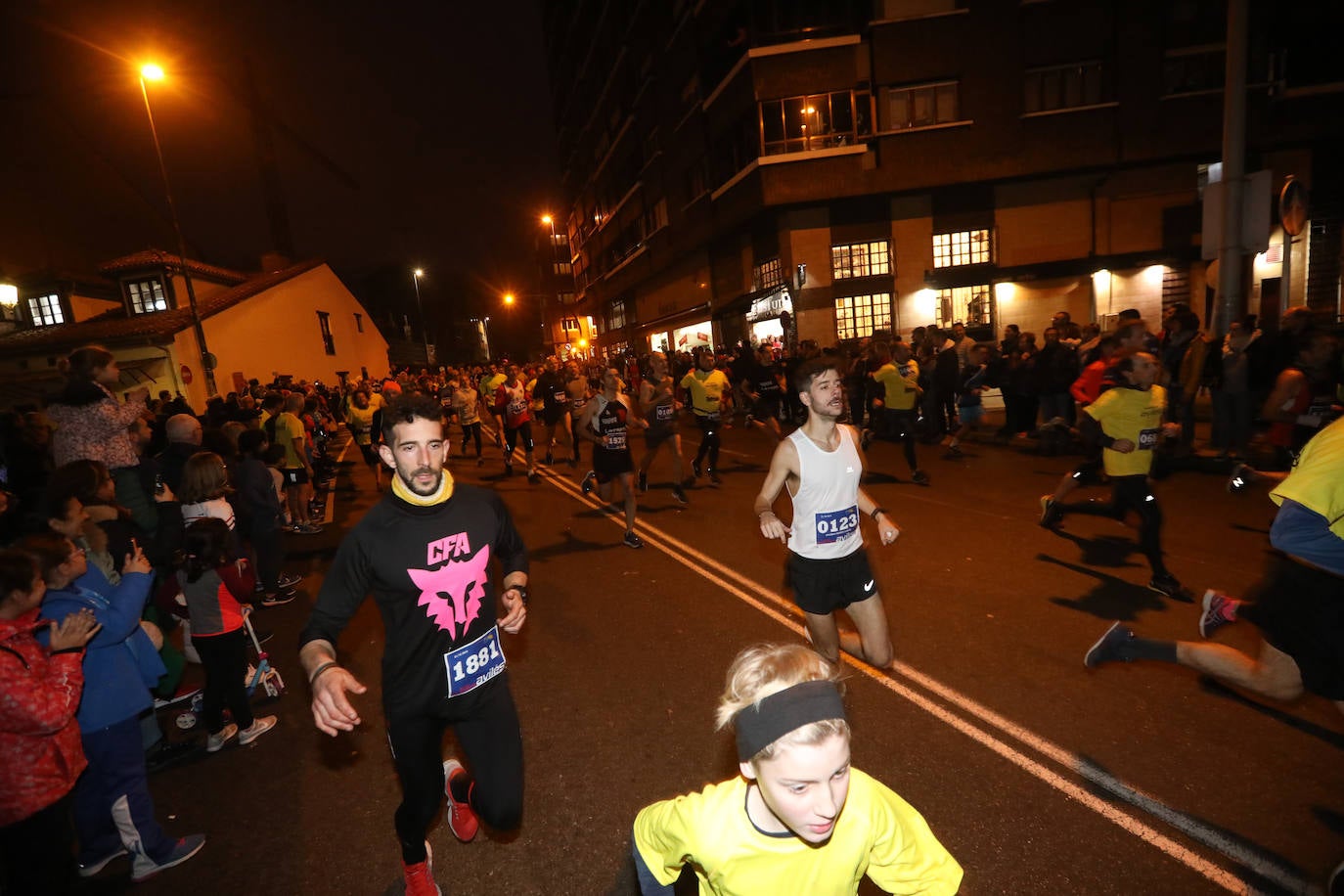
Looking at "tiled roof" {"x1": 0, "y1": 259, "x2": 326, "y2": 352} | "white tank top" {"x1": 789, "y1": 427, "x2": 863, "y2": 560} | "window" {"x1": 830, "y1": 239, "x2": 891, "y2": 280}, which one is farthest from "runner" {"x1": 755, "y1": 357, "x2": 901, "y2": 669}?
"tiled roof" {"x1": 0, "y1": 259, "x2": 326, "y2": 352}

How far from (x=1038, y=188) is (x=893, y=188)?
5.11 meters

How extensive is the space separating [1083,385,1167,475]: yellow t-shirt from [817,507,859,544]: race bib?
3.10 meters

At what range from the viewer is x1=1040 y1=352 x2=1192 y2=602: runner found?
17.7 ft

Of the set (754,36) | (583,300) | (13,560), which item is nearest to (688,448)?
(13,560)

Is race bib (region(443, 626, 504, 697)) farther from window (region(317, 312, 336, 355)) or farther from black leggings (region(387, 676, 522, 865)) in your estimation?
window (region(317, 312, 336, 355))

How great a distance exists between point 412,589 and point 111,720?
193 cm

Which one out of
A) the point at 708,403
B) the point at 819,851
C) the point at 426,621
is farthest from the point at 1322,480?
the point at 708,403

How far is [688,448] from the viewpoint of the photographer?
14922mm

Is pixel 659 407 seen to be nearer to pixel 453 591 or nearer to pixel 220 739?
pixel 220 739

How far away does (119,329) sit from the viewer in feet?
81.7

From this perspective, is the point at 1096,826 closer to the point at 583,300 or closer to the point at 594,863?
the point at 594,863

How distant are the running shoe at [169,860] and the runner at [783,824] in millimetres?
3110

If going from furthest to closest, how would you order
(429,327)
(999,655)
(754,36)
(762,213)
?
(429,327), (762,213), (754,36), (999,655)

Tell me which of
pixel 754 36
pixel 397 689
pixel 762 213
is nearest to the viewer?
pixel 397 689
